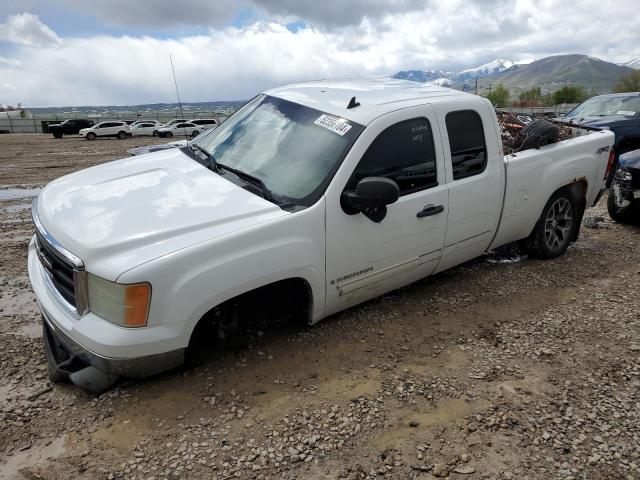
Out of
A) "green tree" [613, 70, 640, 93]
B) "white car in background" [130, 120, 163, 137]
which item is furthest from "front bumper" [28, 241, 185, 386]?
"green tree" [613, 70, 640, 93]

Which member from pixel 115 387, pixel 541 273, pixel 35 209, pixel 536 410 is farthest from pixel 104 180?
pixel 541 273

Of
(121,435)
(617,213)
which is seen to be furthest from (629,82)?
(121,435)

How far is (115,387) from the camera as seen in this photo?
2.95 meters

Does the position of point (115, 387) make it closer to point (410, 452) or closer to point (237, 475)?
point (237, 475)

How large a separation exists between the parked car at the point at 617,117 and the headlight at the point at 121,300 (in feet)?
27.3

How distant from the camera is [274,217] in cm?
304

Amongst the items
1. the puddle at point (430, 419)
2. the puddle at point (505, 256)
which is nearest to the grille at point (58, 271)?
the puddle at point (430, 419)

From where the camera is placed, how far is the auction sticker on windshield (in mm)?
3502

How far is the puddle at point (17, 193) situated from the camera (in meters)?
9.76

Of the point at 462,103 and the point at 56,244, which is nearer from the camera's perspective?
the point at 56,244

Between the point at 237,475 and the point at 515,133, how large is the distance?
5.12 m

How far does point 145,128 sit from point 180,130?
2730mm

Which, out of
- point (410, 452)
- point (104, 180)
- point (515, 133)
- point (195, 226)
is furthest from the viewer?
point (515, 133)

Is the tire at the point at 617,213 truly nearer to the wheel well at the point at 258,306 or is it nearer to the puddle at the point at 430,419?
the puddle at the point at 430,419
